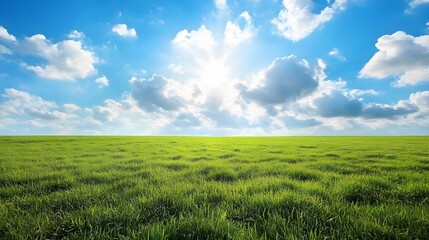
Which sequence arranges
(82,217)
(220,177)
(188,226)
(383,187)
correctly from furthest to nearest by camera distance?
(220,177), (383,187), (82,217), (188,226)

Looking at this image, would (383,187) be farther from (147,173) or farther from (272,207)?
(147,173)

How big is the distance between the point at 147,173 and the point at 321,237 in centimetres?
612

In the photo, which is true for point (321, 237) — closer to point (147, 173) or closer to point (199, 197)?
point (199, 197)

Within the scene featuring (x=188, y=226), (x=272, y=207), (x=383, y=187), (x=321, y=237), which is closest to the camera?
(x=321, y=237)

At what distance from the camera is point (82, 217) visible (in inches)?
155

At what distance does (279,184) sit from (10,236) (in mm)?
5166

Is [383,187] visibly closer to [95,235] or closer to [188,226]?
[188,226]

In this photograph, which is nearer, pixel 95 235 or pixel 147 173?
pixel 95 235

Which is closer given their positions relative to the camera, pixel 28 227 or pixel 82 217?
pixel 28 227

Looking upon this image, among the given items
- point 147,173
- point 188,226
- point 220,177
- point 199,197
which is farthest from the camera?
point 147,173

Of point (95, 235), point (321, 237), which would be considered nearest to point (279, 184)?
point (321, 237)

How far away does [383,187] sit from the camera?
20.4ft

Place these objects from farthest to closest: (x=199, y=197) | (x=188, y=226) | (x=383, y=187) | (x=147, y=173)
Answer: (x=147, y=173)
(x=383, y=187)
(x=199, y=197)
(x=188, y=226)

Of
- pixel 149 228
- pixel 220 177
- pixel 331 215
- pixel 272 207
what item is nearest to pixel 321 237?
pixel 331 215
